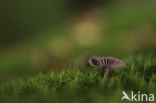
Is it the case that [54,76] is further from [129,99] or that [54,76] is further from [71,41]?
[71,41]

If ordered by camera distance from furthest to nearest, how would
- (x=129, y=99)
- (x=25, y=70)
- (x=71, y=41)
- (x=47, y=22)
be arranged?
(x=47, y=22) < (x=71, y=41) < (x=25, y=70) < (x=129, y=99)

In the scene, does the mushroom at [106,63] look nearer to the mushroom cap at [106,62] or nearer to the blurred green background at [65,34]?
the mushroom cap at [106,62]

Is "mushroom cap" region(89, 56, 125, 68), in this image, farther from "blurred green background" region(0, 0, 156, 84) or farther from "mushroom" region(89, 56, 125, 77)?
"blurred green background" region(0, 0, 156, 84)

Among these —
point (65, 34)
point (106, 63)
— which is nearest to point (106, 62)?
point (106, 63)

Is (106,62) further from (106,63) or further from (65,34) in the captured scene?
(65,34)

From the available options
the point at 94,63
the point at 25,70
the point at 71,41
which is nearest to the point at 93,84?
the point at 94,63

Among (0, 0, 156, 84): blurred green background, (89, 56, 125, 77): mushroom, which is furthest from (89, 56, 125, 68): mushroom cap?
(0, 0, 156, 84): blurred green background
